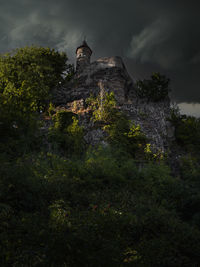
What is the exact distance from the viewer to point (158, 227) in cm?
527

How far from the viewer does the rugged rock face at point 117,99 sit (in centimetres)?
1419

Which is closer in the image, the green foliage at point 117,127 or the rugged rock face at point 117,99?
the green foliage at point 117,127

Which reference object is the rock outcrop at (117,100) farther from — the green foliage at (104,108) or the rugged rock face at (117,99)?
the green foliage at (104,108)

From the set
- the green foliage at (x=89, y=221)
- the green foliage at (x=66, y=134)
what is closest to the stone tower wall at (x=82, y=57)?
the green foliage at (x=66, y=134)

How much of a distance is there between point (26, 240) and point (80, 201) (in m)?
2.54

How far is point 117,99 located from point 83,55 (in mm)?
19761

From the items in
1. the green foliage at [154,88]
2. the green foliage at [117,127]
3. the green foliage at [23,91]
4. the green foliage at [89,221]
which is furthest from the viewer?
the green foliage at [154,88]

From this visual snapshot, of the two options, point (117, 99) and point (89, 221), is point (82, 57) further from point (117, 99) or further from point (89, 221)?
point (89, 221)

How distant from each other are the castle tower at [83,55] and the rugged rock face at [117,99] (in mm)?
9569

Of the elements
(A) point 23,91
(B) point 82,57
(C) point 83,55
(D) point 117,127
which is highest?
(C) point 83,55

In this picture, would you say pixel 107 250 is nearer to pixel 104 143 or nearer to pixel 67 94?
pixel 104 143

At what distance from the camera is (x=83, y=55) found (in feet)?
114

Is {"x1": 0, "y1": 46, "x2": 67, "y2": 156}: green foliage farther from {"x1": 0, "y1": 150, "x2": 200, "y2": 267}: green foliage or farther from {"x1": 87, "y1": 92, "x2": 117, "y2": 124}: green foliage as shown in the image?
{"x1": 0, "y1": 150, "x2": 200, "y2": 267}: green foliage

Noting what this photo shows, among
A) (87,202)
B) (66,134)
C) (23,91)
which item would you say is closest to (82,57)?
(23,91)
